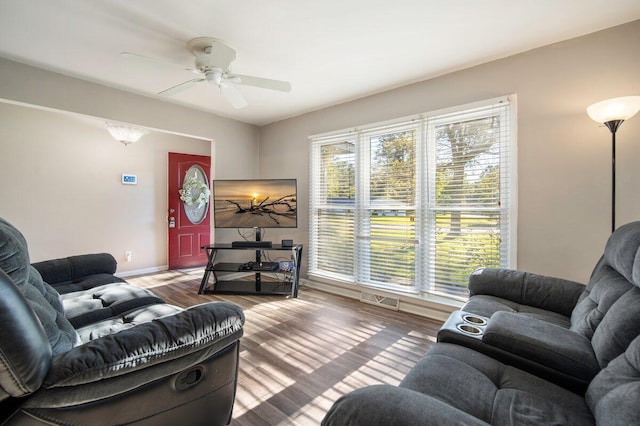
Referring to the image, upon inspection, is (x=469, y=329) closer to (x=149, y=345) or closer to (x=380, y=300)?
(x=149, y=345)

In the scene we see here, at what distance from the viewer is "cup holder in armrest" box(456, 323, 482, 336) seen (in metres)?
1.43

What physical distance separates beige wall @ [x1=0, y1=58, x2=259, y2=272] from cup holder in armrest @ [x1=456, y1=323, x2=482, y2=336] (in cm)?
370

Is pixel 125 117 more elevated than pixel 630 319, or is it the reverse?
pixel 125 117

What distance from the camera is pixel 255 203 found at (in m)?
3.84

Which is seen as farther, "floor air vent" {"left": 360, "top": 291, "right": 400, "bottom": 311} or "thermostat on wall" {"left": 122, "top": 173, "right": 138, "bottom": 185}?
"thermostat on wall" {"left": 122, "top": 173, "right": 138, "bottom": 185}

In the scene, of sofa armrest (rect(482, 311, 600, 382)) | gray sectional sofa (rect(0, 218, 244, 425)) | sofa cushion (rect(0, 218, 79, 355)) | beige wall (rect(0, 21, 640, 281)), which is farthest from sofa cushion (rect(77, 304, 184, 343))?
beige wall (rect(0, 21, 640, 281))

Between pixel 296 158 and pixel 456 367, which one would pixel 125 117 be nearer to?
pixel 296 158

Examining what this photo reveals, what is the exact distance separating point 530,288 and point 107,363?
7.69 ft

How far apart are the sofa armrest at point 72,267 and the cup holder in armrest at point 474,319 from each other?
9.80 feet

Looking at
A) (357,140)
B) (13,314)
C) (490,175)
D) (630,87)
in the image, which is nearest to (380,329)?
(490,175)

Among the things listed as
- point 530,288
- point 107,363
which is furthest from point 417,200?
point 107,363

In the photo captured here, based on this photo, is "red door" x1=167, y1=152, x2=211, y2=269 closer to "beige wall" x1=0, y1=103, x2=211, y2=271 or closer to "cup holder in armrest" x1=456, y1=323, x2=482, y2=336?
"beige wall" x1=0, y1=103, x2=211, y2=271

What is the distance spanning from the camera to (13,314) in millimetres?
803

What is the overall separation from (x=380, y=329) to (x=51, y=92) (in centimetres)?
400
